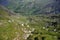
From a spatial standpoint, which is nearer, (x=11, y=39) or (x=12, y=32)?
(x=11, y=39)

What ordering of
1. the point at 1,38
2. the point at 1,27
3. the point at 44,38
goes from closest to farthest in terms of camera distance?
1. the point at 1,38
2. the point at 1,27
3. the point at 44,38

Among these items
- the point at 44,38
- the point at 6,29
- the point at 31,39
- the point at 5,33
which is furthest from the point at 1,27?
the point at 44,38

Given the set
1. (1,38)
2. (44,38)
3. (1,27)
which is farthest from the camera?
(44,38)

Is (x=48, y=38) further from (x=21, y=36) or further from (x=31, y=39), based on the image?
(x=21, y=36)

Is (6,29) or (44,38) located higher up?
(6,29)

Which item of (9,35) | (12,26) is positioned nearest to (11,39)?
(9,35)

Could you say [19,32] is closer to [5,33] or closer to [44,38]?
[5,33]

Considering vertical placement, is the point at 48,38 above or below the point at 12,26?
below

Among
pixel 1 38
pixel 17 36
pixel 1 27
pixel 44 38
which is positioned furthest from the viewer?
pixel 44 38

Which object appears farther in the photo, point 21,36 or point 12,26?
point 12,26
